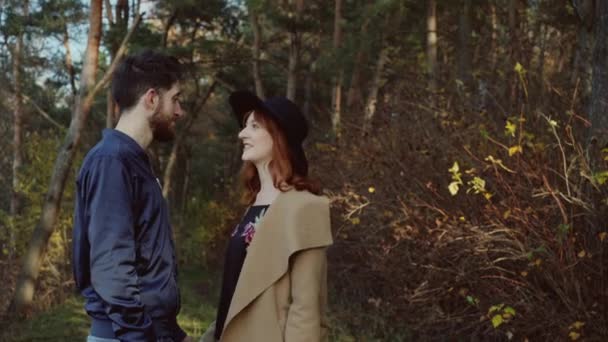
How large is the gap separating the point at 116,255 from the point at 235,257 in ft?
2.75

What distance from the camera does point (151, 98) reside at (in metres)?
3.14

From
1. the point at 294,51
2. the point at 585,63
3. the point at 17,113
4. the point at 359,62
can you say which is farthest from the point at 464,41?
the point at 17,113

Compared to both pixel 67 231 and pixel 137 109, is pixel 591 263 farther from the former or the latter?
pixel 67 231

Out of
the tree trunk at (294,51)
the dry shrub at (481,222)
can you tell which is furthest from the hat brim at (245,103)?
the tree trunk at (294,51)

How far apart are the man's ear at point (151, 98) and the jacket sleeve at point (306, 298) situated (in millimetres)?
820

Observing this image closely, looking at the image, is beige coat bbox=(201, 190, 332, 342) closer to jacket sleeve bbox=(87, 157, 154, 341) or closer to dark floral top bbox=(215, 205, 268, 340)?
dark floral top bbox=(215, 205, 268, 340)

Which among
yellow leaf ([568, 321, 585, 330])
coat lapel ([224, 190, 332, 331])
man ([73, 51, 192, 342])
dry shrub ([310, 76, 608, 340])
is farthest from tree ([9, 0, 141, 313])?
man ([73, 51, 192, 342])

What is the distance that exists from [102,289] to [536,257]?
159 inches

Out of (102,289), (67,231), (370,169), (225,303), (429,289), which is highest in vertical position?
(102,289)

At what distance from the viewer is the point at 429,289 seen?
7645 mm

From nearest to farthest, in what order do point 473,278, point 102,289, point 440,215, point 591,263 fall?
point 102,289 < point 591,263 < point 473,278 < point 440,215

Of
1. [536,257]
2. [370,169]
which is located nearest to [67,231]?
[370,169]

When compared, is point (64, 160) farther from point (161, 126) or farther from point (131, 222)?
point (131, 222)

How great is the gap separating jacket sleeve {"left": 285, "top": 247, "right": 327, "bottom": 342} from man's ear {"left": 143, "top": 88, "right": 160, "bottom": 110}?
82cm
